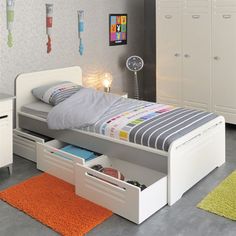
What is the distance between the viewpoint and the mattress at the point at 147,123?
298 centimetres

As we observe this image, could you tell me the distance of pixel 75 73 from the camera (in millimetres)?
4746

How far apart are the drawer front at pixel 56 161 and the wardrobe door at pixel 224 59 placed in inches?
88.7

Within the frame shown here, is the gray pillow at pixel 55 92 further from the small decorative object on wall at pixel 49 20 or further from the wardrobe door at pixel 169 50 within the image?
the wardrobe door at pixel 169 50

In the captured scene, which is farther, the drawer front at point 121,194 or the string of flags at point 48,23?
Result: the string of flags at point 48,23

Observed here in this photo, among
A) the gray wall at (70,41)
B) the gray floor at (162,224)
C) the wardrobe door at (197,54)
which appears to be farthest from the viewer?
the wardrobe door at (197,54)

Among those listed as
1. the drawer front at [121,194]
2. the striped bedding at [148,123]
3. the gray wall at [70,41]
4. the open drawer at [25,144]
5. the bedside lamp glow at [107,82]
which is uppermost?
the gray wall at [70,41]

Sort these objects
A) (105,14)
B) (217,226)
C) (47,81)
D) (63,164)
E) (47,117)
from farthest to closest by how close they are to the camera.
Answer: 1. (105,14)
2. (47,81)
3. (47,117)
4. (63,164)
5. (217,226)

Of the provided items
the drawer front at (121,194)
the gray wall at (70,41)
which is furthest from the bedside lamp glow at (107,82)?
the drawer front at (121,194)

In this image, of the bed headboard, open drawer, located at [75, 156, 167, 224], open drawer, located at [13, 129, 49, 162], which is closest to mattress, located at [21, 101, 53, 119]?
the bed headboard

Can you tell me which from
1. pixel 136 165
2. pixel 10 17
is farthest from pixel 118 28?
pixel 136 165

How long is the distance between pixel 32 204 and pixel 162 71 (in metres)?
2.92

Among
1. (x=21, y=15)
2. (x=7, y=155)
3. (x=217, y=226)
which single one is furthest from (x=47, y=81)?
(x=217, y=226)

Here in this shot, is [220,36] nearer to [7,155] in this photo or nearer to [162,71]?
[162,71]

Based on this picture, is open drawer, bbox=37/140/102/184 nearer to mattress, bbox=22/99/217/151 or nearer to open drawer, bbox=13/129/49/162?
open drawer, bbox=13/129/49/162
